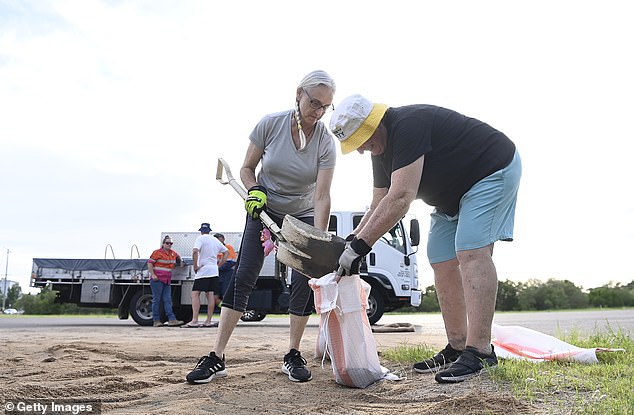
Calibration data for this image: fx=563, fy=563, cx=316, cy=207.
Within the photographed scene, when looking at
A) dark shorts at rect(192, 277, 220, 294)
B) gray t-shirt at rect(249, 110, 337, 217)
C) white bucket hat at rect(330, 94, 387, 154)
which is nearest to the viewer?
white bucket hat at rect(330, 94, 387, 154)

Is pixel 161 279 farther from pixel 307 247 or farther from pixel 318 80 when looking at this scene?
pixel 318 80

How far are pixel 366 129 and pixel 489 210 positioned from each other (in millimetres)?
809

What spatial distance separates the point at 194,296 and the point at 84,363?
259 inches

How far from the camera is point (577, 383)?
8.40 ft

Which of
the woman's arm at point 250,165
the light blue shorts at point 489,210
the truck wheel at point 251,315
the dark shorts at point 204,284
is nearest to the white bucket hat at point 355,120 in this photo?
the light blue shorts at point 489,210

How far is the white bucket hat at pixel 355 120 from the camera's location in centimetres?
305

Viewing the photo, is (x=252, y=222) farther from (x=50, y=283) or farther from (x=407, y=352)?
(x=50, y=283)

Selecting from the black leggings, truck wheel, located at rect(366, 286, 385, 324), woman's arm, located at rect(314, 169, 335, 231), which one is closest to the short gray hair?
A: woman's arm, located at rect(314, 169, 335, 231)

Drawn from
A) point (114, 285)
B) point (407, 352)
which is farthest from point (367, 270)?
point (407, 352)

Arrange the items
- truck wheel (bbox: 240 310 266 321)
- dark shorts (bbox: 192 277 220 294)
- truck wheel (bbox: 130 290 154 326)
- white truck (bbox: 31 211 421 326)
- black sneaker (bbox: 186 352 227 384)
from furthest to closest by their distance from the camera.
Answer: truck wheel (bbox: 240 310 266 321) → truck wheel (bbox: 130 290 154 326) → white truck (bbox: 31 211 421 326) → dark shorts (bbox: 192 277 220 294) → black sneaker (bbox: 186 352 227 384)

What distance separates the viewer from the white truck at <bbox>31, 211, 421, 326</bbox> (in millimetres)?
10688

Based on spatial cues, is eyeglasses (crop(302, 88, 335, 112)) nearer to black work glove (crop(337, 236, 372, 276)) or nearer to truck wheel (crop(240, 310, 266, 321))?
black work glove (crop(337, 236, 372, 276))

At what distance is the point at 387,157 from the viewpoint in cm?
324

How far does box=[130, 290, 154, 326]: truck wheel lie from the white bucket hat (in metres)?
9.66
